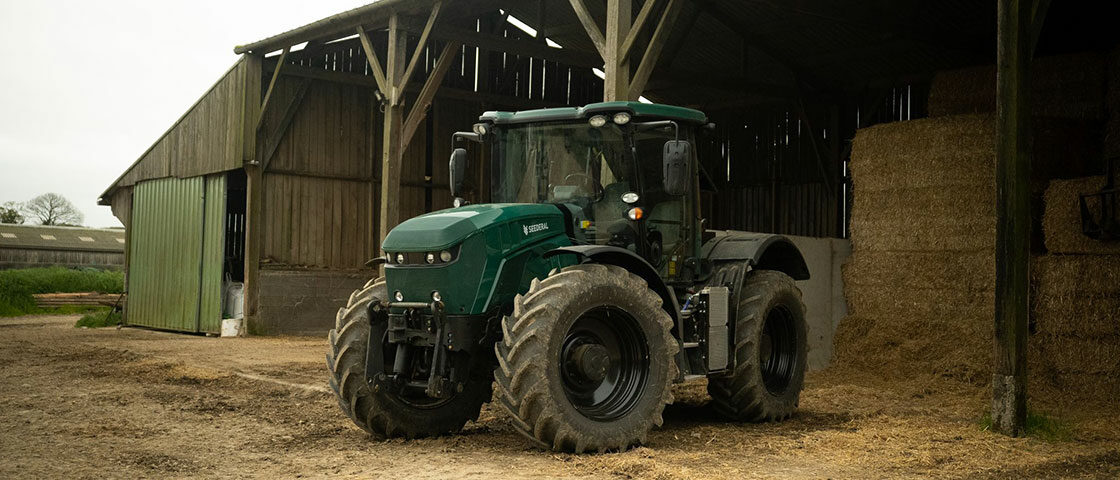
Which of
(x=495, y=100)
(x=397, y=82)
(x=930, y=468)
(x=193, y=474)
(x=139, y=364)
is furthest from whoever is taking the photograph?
(x=495, y=100)

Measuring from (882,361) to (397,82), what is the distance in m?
7.47

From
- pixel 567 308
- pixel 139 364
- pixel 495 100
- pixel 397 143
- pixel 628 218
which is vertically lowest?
pixel 139 364

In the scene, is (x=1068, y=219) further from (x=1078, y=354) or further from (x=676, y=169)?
(x=676, y=169)

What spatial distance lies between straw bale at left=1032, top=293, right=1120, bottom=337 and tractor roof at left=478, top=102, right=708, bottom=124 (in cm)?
466

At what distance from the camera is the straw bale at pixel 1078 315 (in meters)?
9.53

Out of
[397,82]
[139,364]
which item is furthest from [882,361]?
[139,364]

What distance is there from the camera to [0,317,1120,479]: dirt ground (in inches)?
→ 235

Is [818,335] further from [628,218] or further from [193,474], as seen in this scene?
[193,474]

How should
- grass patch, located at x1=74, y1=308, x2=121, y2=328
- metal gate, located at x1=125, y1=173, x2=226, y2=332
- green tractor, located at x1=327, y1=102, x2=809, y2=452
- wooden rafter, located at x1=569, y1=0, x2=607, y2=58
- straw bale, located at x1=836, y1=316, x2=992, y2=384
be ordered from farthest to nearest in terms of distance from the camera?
grass patch, located at x1=74, y1=308, x2=121, y2=328, metal gate, located at x1=125, y1=173, x2=226, y2=332, straw bale, located at x1=836, y1=316, x2=992, y2=384, wooden rafter, located at x1=569, y1=0, x2=607, y2=58, green tractor, located at x1=327, y1=102, x2=809, y2=452

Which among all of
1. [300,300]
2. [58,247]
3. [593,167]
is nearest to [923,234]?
[593,167]

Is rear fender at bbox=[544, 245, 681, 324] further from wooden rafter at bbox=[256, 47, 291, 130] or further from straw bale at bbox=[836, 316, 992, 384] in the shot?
wooden rafter at bbox=[256, 47, 291, 130]

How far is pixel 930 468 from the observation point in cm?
624

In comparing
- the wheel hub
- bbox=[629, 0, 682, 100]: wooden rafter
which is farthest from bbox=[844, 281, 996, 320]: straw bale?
the wheel hub

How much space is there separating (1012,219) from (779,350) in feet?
7.24
